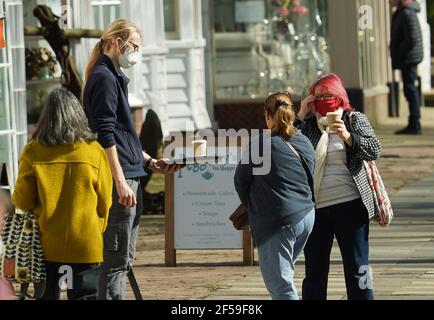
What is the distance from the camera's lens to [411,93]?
76.4ft

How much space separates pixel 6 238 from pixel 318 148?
1.87 meters

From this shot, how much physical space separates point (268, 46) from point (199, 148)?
1426 centimetres

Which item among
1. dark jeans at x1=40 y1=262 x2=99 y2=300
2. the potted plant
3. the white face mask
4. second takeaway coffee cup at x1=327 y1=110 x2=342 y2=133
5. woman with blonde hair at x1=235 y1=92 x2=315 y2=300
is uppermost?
the potted plant

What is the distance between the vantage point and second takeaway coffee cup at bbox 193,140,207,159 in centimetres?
1001

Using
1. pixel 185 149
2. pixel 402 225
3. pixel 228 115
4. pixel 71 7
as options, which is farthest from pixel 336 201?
pixel 228 115

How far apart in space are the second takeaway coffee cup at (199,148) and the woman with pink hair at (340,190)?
140 cm

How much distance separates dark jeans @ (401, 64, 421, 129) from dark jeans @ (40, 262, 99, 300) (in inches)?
618

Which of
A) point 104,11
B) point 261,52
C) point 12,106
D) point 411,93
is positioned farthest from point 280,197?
point 261,52

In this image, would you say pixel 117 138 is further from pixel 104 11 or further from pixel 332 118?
pixel 104 11

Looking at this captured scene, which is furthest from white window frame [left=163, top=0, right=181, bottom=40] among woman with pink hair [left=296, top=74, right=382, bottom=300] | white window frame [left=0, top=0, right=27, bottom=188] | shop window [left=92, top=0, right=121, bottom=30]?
woman with pink hair [left=296, top=74, right=382, bottom=300]

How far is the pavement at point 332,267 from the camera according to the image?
1041 cm

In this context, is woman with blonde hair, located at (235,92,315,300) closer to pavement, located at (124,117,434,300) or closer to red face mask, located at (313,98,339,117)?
red face mask, located at (313,98,339,117)

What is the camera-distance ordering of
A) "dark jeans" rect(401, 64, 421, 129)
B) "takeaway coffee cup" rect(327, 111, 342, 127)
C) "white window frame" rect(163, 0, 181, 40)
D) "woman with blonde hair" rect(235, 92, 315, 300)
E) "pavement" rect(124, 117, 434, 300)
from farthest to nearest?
"dark jeans" rect(401, 64, 421, 129) → "white window frame" rect(163, 0, 181, 40) → "pavement" rect(124, 117, 434, 300) → "takeaway coffee cup" rect(327, 111, 342, 127) → "woman with blonde hair" rect(235, 92, 315, 300)

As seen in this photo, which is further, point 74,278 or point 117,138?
point 117,138
